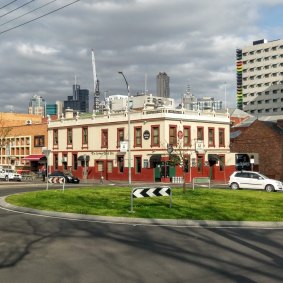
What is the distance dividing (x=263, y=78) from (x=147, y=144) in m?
120

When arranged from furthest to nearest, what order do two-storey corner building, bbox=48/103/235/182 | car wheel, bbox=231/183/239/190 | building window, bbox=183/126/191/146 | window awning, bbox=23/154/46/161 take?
1. window awning, bbox=23/154/46/161
2. building window, bbox=183/126/191/146
3. two-storey corner building, bbox=48/103/235/182
4. car wheel, bbox=231/183/239/190

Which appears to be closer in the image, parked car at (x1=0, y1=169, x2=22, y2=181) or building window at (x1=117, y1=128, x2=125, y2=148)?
parked car at (x1=0, y1=169, x2=22, y2=181)

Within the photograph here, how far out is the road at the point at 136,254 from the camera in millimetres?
9000

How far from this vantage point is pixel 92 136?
64.6m

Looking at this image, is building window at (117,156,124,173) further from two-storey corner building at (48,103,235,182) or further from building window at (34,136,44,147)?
building window at (34,136,44,147)

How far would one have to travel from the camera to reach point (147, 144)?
58.0 metres

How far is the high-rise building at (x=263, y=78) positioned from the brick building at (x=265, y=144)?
93085mm

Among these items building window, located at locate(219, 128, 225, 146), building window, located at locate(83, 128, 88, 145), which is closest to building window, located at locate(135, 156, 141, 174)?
building window, located at locate(83, 128, 88, 145)

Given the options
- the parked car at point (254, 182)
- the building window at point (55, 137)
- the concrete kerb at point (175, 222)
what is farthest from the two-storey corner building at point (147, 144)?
the concrete kerb at point (175, 222)

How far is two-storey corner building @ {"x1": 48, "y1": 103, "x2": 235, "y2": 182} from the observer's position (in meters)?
56.8

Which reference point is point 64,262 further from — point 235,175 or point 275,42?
point 275,42

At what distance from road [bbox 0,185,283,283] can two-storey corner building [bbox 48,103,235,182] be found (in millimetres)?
38748

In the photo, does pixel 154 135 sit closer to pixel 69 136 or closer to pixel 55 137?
pixel 69 136

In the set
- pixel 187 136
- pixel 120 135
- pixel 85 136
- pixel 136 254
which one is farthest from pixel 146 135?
pixel 136 254
